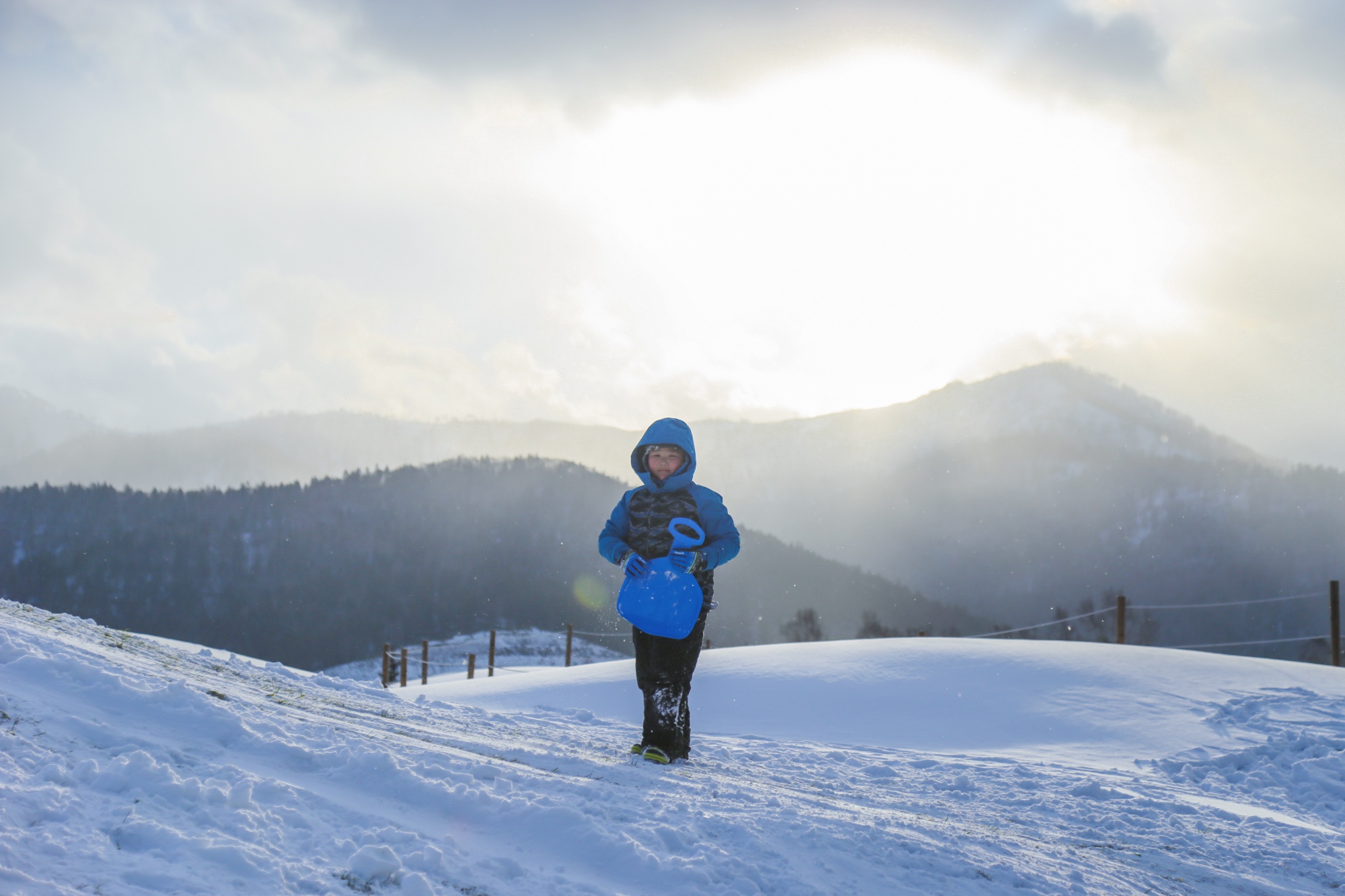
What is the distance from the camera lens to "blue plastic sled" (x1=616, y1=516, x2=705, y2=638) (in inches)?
167

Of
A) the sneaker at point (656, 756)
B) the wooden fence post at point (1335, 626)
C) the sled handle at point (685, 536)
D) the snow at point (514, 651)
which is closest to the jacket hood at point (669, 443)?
the sled handle at point (685, 536)

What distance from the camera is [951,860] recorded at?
2.84 metres

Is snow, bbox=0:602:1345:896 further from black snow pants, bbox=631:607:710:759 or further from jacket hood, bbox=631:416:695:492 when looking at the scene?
jacket hood, bbox=631:416:695:492

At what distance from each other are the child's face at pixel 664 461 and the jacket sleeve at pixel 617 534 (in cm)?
23

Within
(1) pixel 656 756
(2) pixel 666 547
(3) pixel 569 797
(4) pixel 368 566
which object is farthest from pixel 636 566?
(4) pixel 368 566

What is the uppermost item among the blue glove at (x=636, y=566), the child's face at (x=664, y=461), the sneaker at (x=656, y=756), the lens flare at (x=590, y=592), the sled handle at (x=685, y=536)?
the child's face at (x=664, y=461)

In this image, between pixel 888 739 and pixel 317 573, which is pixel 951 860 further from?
pixel 317 573

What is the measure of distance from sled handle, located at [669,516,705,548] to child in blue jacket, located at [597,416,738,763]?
0.03m

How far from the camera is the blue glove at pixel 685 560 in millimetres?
4297

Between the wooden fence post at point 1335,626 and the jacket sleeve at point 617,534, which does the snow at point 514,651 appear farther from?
the jacket sleeve at point 617,534

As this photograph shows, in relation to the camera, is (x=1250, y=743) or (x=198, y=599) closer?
(x=1250, y=743)

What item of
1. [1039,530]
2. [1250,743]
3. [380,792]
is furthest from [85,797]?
[1039,530]

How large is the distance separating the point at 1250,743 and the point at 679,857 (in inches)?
231

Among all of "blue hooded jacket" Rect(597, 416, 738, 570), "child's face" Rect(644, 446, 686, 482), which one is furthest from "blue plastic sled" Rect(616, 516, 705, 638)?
"child's face" Rect(644, 446, 686, 482)
